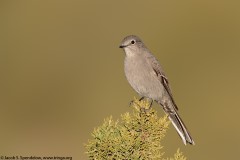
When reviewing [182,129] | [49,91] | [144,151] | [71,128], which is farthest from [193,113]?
[144,151]

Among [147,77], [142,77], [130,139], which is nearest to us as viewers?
[130,139]

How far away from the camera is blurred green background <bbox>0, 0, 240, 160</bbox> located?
28.7m

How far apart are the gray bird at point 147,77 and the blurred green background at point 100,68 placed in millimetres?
10843

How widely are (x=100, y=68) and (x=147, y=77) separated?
24.5 metres

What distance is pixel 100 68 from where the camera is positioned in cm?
3700

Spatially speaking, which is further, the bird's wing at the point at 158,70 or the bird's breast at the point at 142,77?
the bird's wing at the point at 158,70

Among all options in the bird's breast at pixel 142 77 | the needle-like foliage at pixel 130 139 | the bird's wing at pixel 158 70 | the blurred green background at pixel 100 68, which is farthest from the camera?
the blurred green background at pixel 100 68

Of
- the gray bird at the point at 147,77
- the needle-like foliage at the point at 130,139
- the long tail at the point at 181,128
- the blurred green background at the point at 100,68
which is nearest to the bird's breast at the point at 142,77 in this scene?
the gray bird at the point at 147,77

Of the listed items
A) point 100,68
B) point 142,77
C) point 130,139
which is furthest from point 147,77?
point 100,68

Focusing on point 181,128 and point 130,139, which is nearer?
point 130,139

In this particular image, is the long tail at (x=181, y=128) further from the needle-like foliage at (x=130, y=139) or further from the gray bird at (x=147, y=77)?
the needle-like foliage at (x=130, y=139)

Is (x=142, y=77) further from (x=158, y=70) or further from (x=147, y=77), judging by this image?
(x=158, y=70)

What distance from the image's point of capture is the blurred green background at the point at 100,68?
28719mm

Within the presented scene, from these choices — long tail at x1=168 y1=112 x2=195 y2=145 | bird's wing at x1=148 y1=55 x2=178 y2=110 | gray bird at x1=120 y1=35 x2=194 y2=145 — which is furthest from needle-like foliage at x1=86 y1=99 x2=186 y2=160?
bird's wing at x1=148 y1=55 x2=178 y2=110
